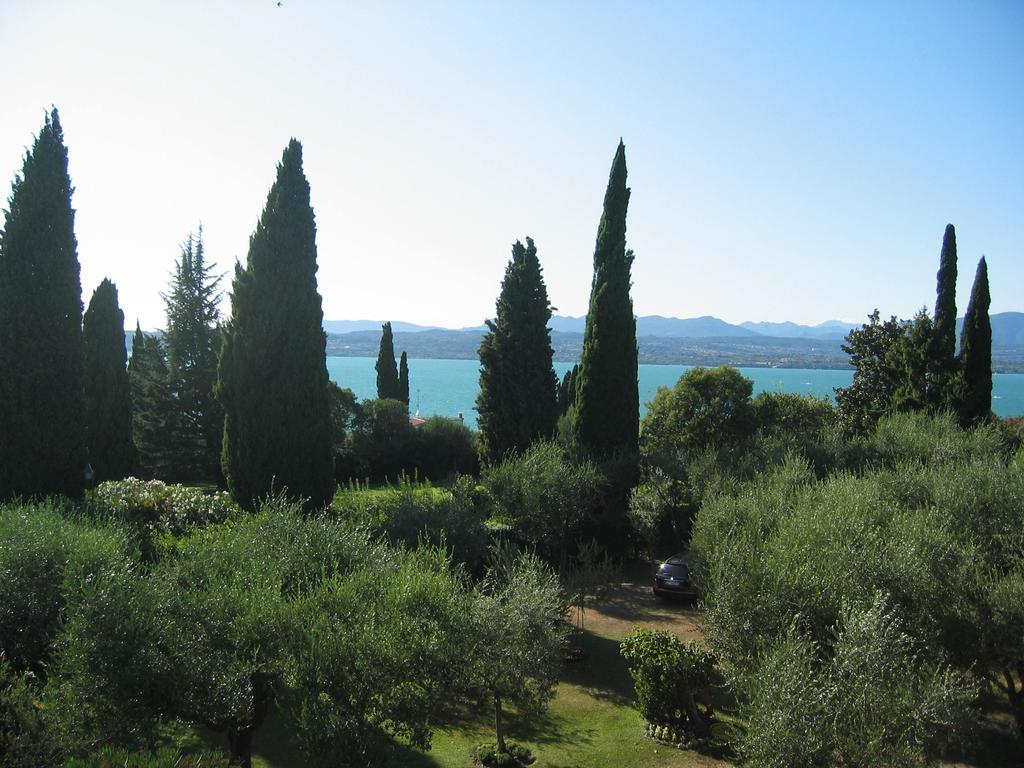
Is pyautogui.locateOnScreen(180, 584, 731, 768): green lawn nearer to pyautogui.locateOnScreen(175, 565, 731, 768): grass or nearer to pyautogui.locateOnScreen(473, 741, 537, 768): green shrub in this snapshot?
pyautogui.locateOnScreen(175, 565, 731, 768): grass

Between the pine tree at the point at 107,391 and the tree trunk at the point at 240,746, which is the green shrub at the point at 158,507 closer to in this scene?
the tree trunk at the point at 240,746

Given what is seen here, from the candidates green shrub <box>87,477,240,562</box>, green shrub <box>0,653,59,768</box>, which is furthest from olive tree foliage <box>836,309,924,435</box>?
green shrub <box>0,653,59,768</box>

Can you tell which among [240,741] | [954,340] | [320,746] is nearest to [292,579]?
[240,741]

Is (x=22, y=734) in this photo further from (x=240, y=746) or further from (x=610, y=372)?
(x=610, y=372)

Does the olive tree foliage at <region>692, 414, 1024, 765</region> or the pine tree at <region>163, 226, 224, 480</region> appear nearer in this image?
the olive tree foliage at <region>692, 414, 1024, 765</region>

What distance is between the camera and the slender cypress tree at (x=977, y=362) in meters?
28.5

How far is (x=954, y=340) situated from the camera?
29656 millimetres

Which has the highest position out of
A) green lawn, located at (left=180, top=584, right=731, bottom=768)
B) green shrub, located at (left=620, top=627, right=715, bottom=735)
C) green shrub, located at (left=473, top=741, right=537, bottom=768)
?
green shrub, located at (left=620, top=627, right=715, bottom=735)

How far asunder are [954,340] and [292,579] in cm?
3064

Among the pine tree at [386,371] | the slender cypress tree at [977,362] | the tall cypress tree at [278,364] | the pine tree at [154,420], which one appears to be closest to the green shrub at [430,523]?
the tall cypress tree at [278,364]

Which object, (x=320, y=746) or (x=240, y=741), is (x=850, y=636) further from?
(x=240, y=741)

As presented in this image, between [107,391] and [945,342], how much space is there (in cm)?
3474

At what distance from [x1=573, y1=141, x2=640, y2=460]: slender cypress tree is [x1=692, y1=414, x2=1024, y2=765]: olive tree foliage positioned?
9644 mm

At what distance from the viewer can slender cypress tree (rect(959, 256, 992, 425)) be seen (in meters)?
28.5
